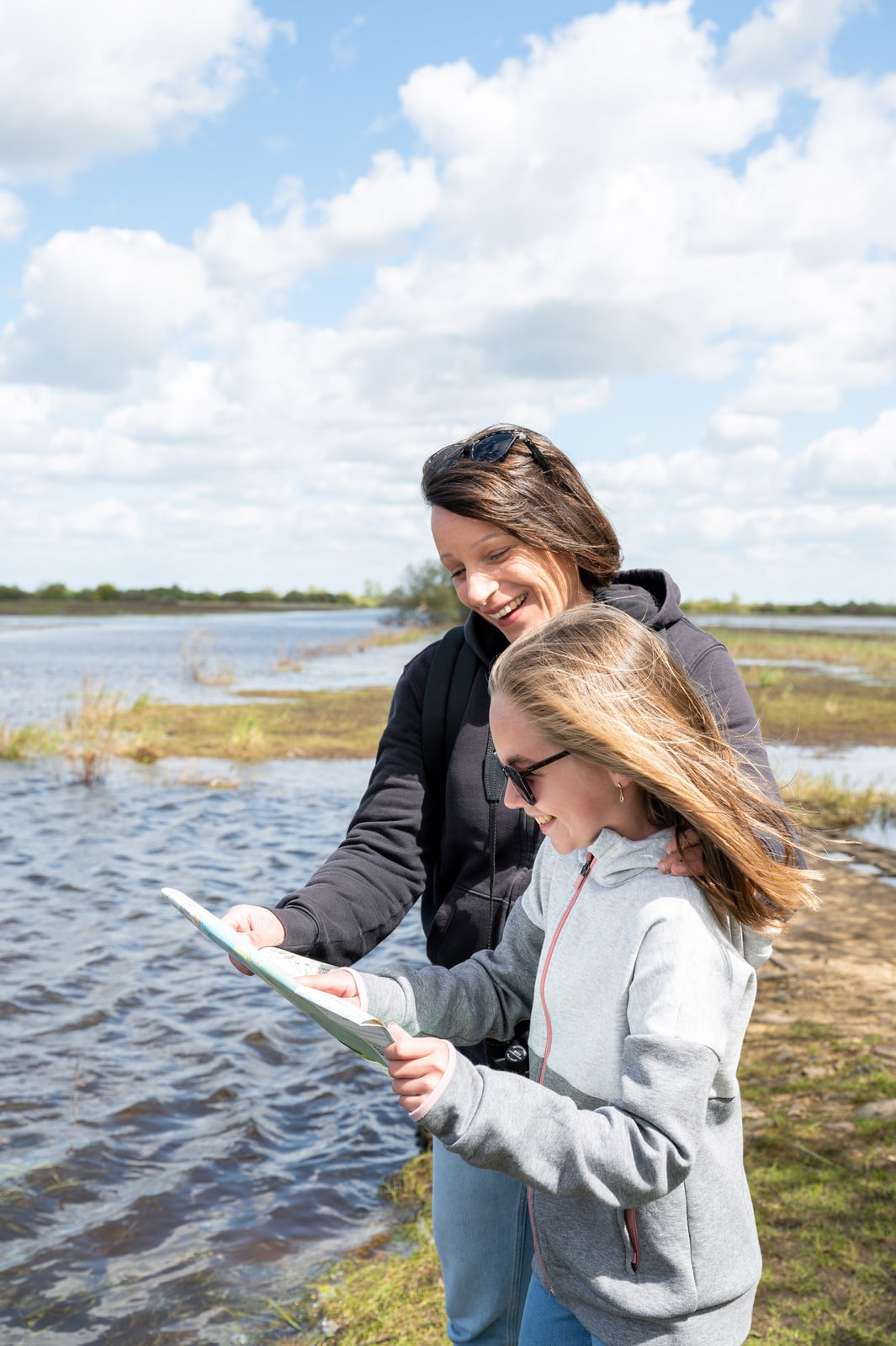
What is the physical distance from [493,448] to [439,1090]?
139cm

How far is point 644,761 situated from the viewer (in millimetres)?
1715

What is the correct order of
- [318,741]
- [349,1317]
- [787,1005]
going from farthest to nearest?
1. [318,741]
2. [787,1005]
3. [349,1317]

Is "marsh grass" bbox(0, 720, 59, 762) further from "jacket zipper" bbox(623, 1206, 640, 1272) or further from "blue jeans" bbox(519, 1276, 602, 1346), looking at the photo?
"jacket zipper" bbox(623, 1206, 640, 1272)

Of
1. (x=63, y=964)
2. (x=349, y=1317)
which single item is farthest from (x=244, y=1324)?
(x=63, y=964)

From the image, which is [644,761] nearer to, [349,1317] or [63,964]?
[349,1317]

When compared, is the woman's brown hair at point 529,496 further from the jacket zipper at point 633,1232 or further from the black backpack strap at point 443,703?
the jacket zipper at point 633,1232

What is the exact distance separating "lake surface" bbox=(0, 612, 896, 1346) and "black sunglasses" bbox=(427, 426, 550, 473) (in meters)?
3.20

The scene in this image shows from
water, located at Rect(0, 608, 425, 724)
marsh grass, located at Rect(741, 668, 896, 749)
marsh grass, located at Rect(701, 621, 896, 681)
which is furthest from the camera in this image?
marsh grass, located at Rect(701, 621, 896, 681)

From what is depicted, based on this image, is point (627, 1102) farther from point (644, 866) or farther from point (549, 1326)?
point (549, 1326)

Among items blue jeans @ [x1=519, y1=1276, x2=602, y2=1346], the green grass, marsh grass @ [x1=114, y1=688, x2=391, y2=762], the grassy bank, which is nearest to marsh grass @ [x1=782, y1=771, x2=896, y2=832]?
the grassy bank

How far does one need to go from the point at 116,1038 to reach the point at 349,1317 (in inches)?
128

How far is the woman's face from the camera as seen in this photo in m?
2.35

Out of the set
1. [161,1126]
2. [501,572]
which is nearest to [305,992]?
[501,572]

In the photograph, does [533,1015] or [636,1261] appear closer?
[636,1261]
